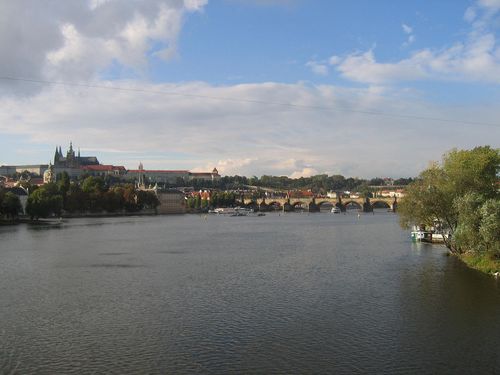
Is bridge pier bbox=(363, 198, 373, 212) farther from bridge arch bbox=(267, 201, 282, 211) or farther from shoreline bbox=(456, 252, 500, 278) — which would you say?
shoreline bbox=(456, 252, 500, 278)

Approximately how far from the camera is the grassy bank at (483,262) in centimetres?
2967

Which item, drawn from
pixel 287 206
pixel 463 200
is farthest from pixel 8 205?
pixel 287 206

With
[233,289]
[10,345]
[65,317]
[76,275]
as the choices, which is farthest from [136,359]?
[76,275]

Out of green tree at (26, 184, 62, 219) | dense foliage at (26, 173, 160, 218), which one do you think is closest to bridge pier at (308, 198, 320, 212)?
dense foliage at (26, 173, 160, 218)

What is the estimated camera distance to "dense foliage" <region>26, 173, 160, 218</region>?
84375 mm

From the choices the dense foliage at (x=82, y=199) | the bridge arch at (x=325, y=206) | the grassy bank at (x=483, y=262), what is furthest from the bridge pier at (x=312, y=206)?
the grassy bank at (x=483, y=262)

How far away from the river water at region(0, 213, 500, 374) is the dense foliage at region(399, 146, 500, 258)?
2.03 metres

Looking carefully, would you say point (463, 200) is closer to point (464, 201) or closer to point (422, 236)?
point (464, 201)

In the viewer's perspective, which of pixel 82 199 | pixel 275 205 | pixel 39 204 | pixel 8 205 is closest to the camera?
pixel 8 205

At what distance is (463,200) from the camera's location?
32.0 m

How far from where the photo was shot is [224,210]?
143125 millimetres

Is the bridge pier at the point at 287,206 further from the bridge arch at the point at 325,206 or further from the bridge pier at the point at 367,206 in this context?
the bridge pier at the point at 367,206

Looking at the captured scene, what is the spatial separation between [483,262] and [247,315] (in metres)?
16.9

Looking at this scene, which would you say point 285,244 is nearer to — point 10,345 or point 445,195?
point 445,195
